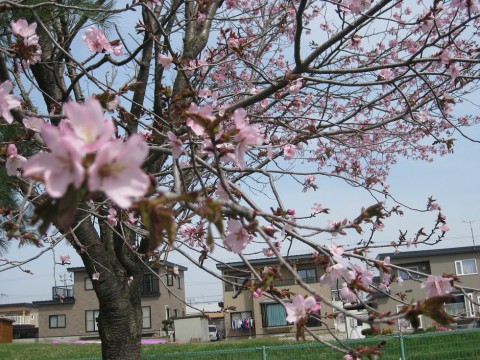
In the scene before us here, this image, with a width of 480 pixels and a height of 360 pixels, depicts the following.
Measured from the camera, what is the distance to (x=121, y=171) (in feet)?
2.55

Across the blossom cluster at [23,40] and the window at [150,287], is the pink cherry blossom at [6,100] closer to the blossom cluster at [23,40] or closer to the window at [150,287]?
the blossom cluster at [23,40]

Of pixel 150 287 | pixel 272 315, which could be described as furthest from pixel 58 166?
pixel 150 287

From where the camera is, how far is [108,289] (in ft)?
12.8

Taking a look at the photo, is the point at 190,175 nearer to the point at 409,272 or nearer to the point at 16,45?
the point at 16,45

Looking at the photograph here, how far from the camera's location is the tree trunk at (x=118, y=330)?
3867 mm

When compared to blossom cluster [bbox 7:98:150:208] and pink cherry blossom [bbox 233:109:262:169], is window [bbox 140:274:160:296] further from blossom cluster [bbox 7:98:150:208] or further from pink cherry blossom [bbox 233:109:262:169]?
blossom cluster [bbox 7:98:150:208]

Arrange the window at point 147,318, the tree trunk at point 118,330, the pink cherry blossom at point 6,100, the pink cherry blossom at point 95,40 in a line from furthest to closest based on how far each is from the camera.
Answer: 1. the window at point 147,318
2. the tree trunk at point 118,330
3. the pink cherry blossom at point 95,40
4. the pink cherry blossom at point 6,100

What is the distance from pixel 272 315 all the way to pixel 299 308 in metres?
23.2

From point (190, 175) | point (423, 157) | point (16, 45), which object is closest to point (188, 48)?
point (190, 175)

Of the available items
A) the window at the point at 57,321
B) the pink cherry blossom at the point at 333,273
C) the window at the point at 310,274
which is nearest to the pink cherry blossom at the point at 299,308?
the pink cherry blossom at the point at 333,273

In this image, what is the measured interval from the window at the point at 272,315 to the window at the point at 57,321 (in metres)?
11.3

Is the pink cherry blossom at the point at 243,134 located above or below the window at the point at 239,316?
above

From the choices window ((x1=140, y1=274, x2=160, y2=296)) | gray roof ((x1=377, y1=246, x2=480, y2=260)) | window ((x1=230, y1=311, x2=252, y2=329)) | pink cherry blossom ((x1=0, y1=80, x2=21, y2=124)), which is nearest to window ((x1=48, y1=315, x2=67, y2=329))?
window ((x1=140, y1=274, x2=160, y2=296))

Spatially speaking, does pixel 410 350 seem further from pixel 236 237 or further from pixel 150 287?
pixel 150 287
